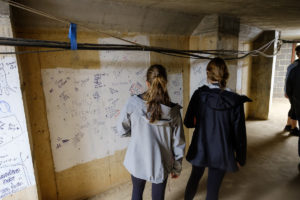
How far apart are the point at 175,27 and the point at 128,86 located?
101 centimetres

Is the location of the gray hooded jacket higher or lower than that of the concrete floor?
higher

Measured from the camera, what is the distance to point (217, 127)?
1579mm

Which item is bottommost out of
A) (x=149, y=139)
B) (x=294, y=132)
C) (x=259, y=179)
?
(x=259, y=179)

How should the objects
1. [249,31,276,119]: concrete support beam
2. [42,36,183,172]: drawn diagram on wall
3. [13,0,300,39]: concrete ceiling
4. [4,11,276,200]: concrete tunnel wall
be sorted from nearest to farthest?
[13,0,300,39]: concrete ceiling < [4,11,276,200]: concrete tunnel wall < [42,36,183,172]: drawn diagram on wall < [249,31,276,119]: concrete support beam

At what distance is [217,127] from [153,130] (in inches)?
21.5

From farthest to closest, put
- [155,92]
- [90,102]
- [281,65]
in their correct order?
1. [281,65]
2. [90,102]
3. [155,92]

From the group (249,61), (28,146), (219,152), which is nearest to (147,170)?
(219,152)

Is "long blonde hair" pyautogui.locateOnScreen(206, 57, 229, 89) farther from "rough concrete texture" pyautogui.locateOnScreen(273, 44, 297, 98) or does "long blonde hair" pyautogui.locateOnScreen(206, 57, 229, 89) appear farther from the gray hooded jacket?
"rough concrete texture" pyautogui.locateOnScreen(273, 44, 297, 98)

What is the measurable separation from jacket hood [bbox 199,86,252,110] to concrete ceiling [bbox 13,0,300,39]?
38.2 inches

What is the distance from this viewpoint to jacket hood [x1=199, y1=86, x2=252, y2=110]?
150cm

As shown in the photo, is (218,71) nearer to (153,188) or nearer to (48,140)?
(153,188)

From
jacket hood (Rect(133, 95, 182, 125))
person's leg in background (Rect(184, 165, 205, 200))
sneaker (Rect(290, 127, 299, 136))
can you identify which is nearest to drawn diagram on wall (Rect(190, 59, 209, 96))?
person's leg in background (Rect(184, 165, 205, 200))

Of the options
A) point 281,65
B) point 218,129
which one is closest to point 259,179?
point 218,129

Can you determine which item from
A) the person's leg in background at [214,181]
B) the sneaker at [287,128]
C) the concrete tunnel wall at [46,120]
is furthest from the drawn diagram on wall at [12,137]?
the sneaker at [287,128]
